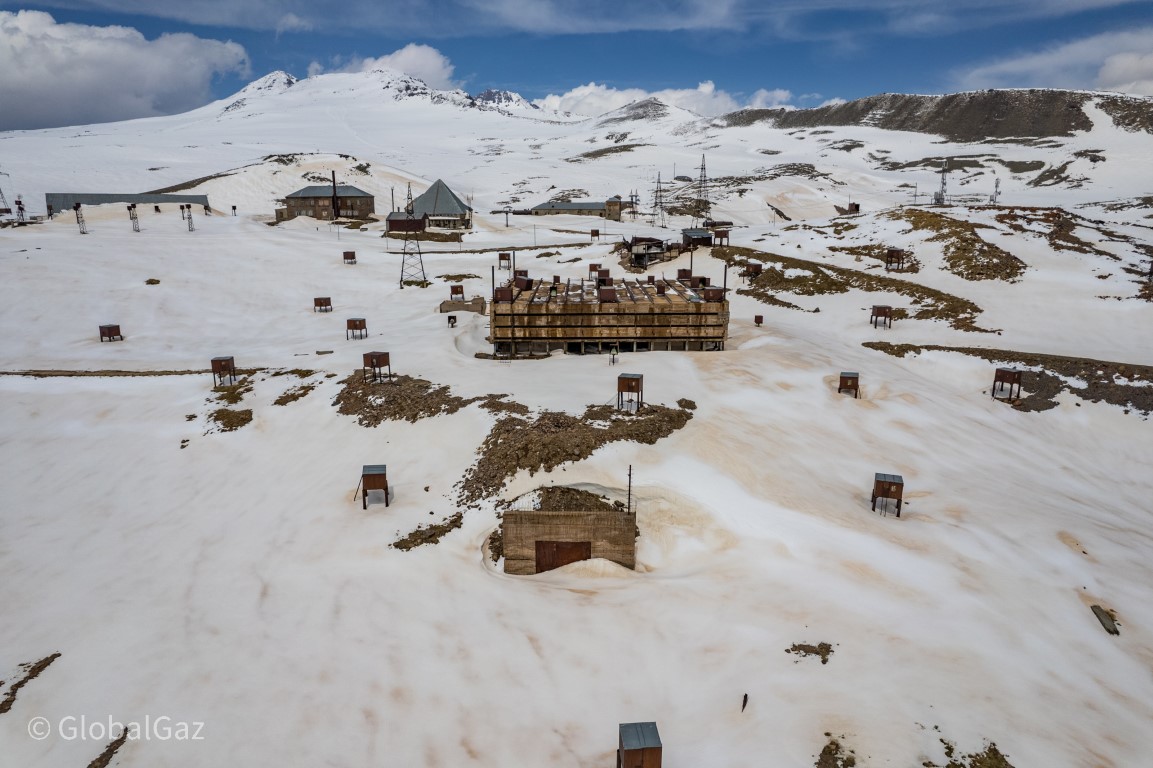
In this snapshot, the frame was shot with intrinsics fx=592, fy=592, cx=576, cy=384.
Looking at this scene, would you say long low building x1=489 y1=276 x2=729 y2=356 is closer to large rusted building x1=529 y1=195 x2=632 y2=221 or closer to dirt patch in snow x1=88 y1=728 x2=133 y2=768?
dirt patch in snow x1=88 y1=728 x2=133 y2=768

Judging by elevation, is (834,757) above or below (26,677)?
above

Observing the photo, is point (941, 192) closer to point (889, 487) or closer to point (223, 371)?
point (889, 487)

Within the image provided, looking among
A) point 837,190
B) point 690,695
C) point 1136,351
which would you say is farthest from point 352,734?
point 837,190

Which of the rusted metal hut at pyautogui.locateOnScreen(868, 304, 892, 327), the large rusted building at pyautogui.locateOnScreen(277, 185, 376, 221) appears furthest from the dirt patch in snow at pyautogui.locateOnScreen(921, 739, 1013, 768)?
the large rusted building at pyautogui.locateOnScreen(277, 185, 376, 221)

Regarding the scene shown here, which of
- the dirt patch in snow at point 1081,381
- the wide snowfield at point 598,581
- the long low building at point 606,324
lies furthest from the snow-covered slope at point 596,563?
the long low building at point 606,324

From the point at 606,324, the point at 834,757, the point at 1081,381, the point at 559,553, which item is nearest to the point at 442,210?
the point at 606,324

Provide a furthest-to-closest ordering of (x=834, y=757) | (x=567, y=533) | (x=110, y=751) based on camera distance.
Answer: (x=567, y=533), (x=110, y=751), (x=834, y=757)
